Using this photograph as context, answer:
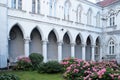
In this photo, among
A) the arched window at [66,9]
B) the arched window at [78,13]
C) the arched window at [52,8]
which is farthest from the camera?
the arched window at [78,13]

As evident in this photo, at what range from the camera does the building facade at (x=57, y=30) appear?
68.0 feet

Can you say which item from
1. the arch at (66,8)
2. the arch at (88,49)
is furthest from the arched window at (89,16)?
the arch at (66,8)

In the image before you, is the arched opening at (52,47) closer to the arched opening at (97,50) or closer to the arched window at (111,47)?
the arched opening at (97,50)

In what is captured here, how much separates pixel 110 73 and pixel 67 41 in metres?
21.4

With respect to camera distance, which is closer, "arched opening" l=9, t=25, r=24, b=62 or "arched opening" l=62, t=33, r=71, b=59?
"arched opening" l=9, t=25, r=24, b=62

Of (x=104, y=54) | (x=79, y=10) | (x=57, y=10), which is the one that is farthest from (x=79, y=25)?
(x=104, y=54)

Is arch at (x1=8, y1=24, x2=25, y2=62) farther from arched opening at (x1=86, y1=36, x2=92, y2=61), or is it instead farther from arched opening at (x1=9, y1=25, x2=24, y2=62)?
arched opening at (x1=86, y1=36, x2=92, y2=61)

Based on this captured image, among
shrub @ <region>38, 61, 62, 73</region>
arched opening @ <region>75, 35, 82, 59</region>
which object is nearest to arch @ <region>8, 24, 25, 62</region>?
shrub @ <region>38, 61, 62, 73</region>

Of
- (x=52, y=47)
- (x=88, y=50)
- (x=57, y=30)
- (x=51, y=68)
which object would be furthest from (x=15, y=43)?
(x=88, y=50)

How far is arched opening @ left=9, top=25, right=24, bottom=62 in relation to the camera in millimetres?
22250

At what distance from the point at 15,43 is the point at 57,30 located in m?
5.54

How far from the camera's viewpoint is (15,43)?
22.6 m

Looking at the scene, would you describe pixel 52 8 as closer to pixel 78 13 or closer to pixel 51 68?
pixel 78 13

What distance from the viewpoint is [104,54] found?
32594 mm
